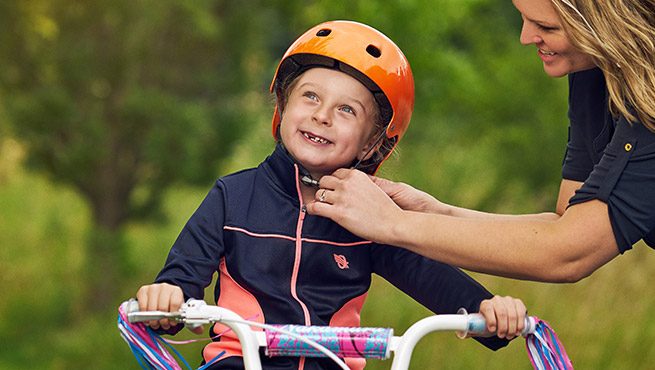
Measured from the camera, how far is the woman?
2703 millimetres

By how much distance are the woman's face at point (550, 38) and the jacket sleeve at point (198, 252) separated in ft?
4.12

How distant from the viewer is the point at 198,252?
3029mm

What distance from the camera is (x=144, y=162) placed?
8781 mm

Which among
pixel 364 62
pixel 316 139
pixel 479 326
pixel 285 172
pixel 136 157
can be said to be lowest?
pixel 136 157

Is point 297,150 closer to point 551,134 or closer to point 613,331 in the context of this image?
point 613,331

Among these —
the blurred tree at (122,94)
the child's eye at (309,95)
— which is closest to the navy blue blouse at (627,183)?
the child's eye at (309,95)

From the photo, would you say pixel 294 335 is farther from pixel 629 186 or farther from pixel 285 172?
pixel 629 186

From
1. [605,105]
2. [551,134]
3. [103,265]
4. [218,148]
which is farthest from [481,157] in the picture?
[605,105]

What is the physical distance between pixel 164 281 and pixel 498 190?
8.43 meters

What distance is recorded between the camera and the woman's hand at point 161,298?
2.69 metres

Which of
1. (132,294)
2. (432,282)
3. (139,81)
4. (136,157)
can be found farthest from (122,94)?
(432,282)

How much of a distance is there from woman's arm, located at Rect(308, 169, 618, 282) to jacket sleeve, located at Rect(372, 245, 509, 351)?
231 millimetres

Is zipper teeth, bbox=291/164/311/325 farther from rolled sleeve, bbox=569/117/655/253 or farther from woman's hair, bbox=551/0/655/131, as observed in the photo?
woman's hair, bbox=551/0/655/131

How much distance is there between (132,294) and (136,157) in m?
1.43
